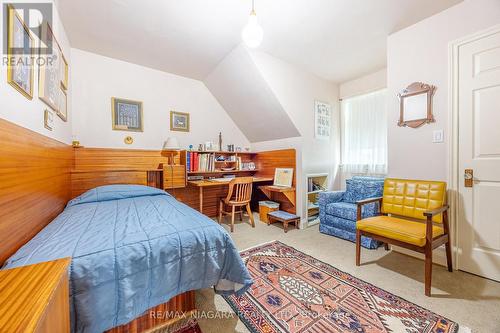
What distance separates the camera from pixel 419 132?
7.23ft

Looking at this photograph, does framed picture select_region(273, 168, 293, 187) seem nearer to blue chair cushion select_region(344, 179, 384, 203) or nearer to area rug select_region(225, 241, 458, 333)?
blue chair cushion select_region(344, 179, 384, 203)

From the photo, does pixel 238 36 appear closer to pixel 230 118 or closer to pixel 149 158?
pixel 230 118

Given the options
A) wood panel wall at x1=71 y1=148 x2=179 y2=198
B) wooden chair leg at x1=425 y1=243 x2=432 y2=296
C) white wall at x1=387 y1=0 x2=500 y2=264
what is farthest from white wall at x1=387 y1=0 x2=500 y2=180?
wood panel wall at x1=71 y1=148 x2=179 y2=198

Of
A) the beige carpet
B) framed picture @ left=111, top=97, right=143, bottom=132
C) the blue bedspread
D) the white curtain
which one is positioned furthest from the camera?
the white curtain

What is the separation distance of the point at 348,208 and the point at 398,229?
906 mm

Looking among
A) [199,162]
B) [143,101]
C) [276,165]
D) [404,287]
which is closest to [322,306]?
[404,287]

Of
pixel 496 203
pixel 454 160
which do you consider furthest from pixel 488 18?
pixel 496 203

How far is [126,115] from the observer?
3102mm

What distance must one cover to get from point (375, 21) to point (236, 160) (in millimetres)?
2821

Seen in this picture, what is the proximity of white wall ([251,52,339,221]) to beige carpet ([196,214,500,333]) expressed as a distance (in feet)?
3.42

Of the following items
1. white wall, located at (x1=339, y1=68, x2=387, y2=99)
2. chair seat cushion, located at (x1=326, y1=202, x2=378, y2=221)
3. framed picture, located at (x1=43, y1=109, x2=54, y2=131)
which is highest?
white wall, located at (x1=339, y1=68, x2=387, y2=99)

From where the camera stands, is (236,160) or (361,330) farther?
(236,160)

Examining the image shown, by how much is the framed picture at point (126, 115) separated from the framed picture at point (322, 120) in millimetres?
2915

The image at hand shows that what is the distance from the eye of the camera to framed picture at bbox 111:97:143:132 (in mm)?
3018
